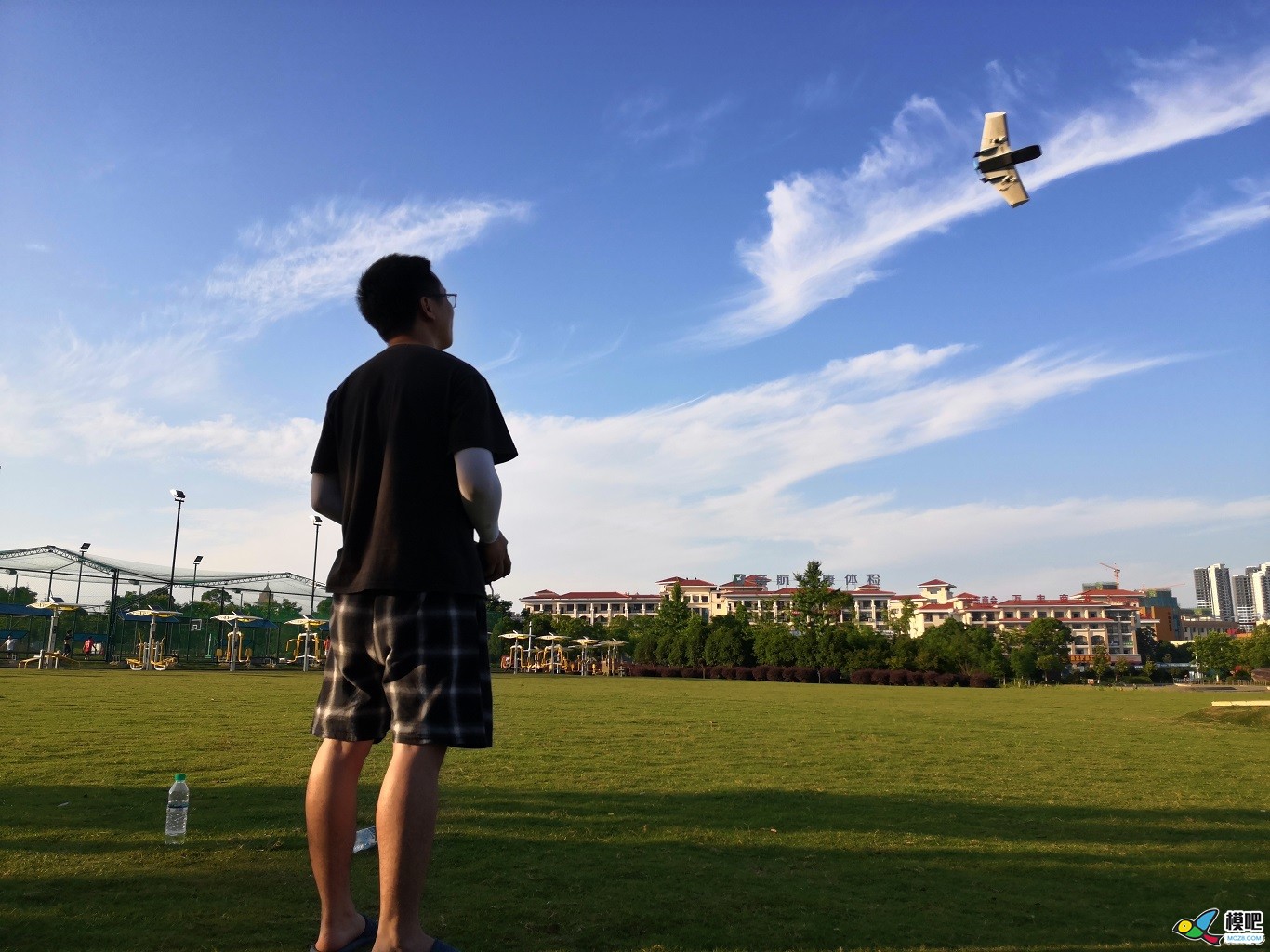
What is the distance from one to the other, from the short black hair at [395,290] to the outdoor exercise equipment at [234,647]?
114 ft

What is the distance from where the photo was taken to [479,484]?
8.03 ft

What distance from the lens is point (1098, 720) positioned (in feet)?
47.5

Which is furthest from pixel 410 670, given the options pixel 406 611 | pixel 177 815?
pixel 177 815

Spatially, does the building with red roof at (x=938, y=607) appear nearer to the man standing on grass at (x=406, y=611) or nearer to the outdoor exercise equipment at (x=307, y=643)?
the outdoor exercise equipment at (x=307, y=643)

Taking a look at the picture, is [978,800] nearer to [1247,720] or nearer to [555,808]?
[555,808]

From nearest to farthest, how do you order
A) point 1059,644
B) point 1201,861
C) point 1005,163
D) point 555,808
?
point 1201,861 < point 555,808 < point 1005,163 < point 1059,644

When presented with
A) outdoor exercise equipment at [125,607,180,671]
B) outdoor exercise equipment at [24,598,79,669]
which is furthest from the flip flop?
outdoor exercise equipment at [125,607,180,671]

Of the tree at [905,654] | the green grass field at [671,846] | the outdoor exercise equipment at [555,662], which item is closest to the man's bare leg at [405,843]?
the green grass field at [671,846]

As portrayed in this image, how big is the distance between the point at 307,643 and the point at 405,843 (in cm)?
4010

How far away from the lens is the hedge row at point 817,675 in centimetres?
3700

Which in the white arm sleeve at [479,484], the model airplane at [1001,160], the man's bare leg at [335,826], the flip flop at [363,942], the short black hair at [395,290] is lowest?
the flip flop at [363,942]

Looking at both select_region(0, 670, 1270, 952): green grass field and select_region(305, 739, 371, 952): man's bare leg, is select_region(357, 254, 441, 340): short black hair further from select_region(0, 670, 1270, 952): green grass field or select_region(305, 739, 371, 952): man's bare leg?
select_region(0, 670, 1270, 952): green grass field

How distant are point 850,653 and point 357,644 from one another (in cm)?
4044

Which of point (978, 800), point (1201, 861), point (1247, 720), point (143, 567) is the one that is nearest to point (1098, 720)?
point (1247, 720)
